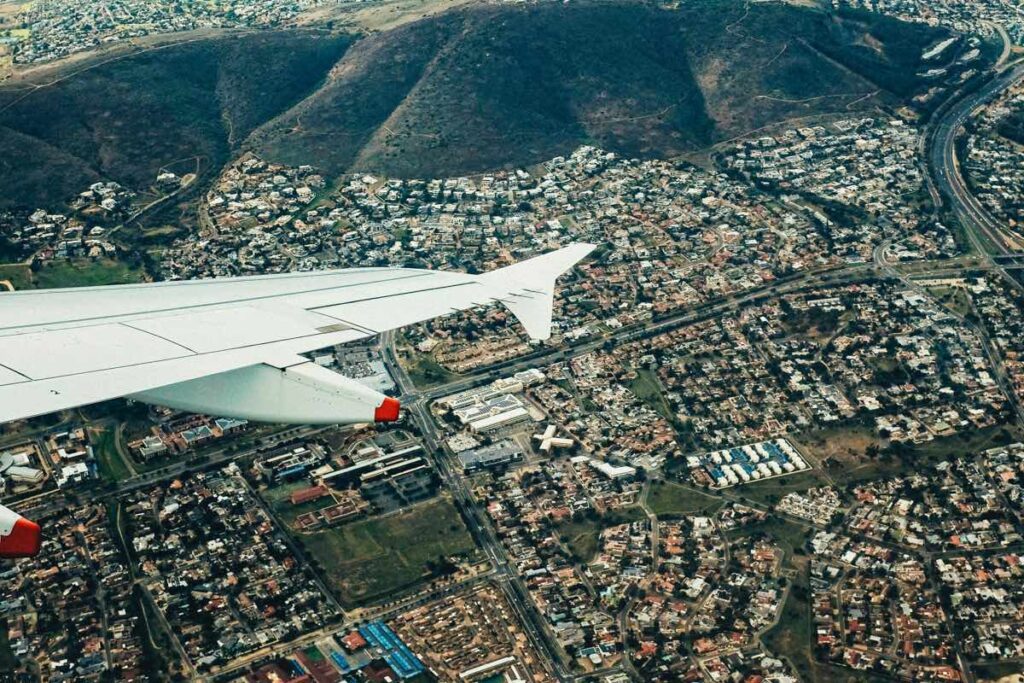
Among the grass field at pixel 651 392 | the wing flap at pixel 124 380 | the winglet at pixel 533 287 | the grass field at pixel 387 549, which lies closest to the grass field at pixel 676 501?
the grass field at pixel 651 392

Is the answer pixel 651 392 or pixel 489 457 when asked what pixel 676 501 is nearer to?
pixel 651 392

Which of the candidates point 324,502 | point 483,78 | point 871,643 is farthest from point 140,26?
point 871,643

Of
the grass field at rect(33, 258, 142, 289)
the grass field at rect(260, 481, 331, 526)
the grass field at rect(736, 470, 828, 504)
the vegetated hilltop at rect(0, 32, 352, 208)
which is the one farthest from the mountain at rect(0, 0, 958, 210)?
the grass field at rect(736, 470, 828, 504)

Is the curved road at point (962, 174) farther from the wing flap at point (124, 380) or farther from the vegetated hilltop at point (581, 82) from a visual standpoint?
the wing flap at point (124, 380)

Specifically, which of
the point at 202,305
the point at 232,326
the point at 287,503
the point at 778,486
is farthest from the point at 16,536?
the point at 778,486

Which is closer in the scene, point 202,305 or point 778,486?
point 202,305

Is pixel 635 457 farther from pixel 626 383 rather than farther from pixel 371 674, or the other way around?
pixel 371 674
